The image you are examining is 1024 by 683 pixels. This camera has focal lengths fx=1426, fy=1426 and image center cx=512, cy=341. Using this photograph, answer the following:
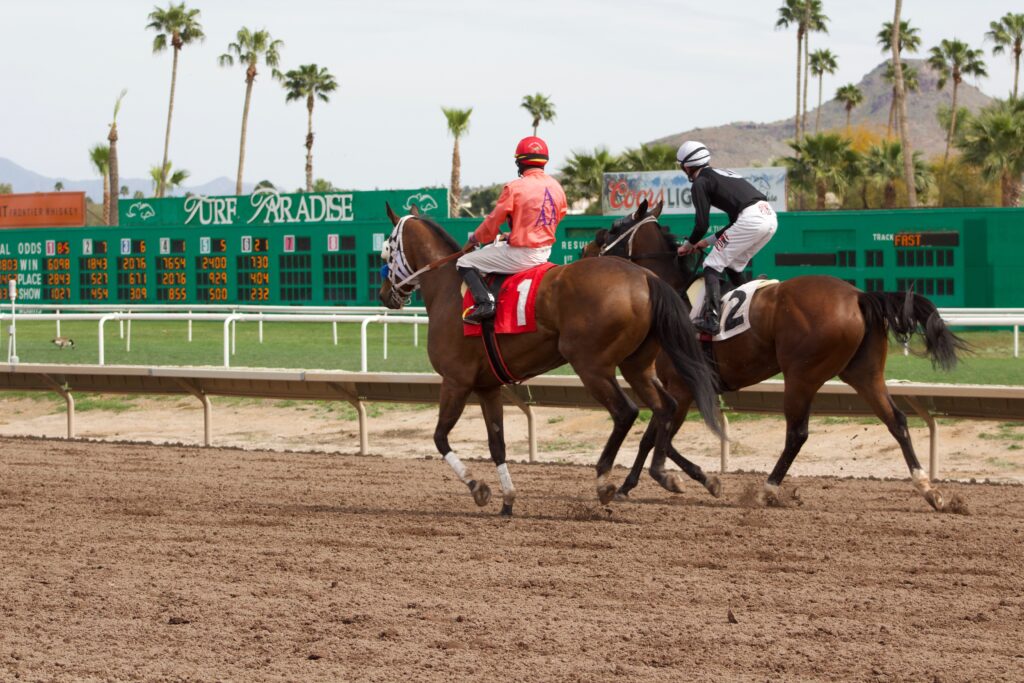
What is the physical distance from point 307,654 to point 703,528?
9.26ft

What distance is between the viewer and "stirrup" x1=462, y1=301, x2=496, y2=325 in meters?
7.29

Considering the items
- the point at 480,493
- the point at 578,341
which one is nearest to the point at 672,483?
the point at 480,493

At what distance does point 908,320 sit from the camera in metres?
7.24

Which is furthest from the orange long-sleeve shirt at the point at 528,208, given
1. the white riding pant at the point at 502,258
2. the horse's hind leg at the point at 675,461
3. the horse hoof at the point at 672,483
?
the horse hoof at the point at 672,483

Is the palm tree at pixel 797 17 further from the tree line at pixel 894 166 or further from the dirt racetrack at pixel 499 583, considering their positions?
the dirt racetrack at pixel 499 583

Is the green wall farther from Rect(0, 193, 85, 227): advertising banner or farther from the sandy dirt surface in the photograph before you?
the sandy dirt surface

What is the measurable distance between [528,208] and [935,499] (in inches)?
101

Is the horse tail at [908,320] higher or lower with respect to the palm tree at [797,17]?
lower

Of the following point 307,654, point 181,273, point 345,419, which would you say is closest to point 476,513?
point 307,654

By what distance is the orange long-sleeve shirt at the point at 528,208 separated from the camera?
726cm

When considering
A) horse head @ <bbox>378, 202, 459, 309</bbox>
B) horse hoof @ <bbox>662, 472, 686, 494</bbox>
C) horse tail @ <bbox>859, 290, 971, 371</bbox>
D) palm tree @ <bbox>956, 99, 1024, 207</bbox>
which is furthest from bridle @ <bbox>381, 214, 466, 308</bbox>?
palm tree @ <bbox>956, 99, 1024, 207</bbox>

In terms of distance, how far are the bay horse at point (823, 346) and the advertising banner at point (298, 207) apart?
634 inches

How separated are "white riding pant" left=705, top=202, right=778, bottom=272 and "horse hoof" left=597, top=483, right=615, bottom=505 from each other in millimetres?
1399

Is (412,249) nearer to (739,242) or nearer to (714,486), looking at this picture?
(739,242)
